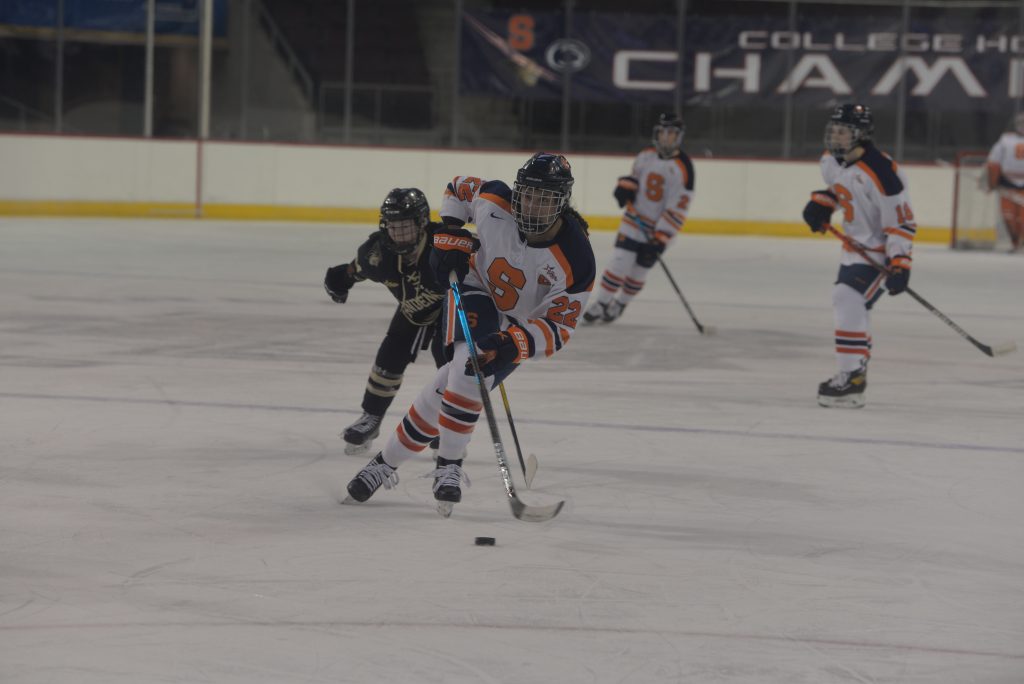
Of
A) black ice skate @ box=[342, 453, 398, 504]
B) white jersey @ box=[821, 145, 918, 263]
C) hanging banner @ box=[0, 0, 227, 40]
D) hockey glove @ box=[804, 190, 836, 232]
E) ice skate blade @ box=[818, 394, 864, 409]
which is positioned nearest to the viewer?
black ice skate @ box=[342, 453, 398, 504]

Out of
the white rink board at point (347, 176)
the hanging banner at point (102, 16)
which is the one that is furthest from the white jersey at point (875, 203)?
the hanging banner at point (102, 16)

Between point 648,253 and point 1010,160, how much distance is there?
7163 mm

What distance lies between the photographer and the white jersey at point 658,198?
8750 millimetres

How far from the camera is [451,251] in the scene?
384cm

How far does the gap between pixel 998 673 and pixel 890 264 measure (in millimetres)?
3378

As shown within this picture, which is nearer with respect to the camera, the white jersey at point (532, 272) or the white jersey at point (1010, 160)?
the white jersey at point (532, 272)

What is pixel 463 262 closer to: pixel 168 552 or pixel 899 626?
pixel 168 552

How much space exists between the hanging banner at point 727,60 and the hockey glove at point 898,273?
10.6 meters

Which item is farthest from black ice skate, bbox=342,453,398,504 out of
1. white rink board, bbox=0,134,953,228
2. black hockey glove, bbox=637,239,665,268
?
white rink board, bbox=0,134,953,228

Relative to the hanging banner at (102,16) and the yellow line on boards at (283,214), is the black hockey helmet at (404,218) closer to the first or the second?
the yellow line on boards at (283,214)

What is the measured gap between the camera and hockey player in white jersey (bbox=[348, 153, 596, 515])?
3748 mm

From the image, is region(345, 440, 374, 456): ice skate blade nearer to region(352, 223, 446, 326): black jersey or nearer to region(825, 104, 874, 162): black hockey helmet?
region(352, 223, 446, 326): black jersey

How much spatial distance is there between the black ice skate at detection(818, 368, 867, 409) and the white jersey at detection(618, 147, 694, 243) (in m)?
2.88

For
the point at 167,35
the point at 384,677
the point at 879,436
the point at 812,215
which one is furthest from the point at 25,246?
the point at 384,677
